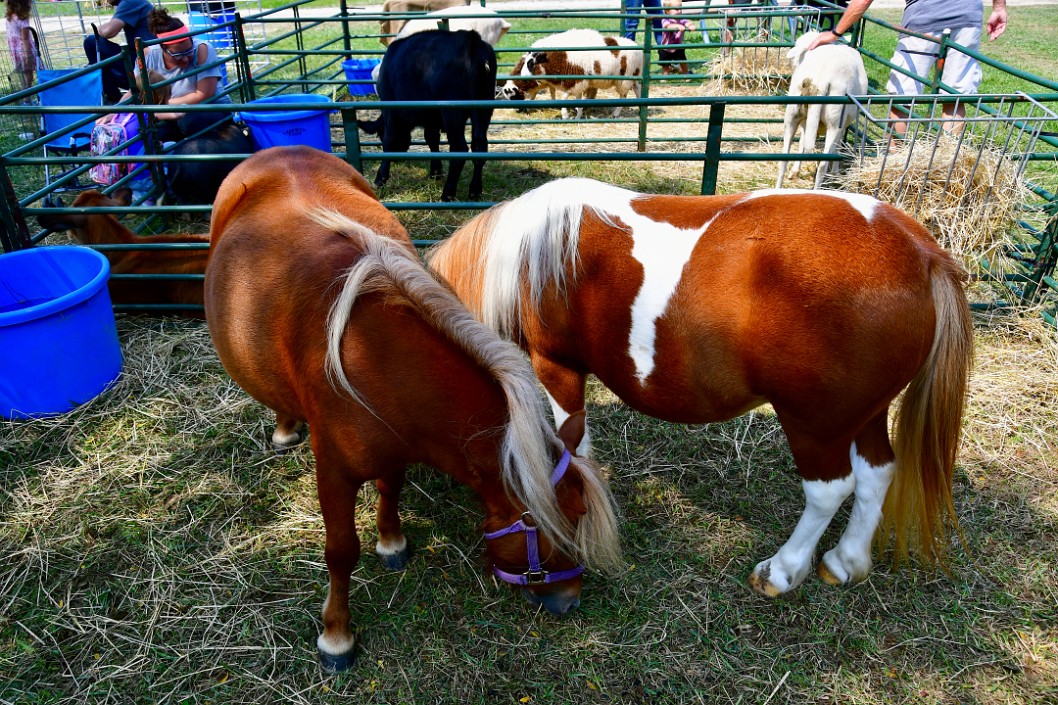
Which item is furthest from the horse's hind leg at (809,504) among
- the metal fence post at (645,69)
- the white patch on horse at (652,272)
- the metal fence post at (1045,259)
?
the metal fence post at (645,69)

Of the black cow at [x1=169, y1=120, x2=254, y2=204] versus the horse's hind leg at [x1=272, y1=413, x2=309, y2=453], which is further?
the black cow at [x1=169, y1=120, x2=254, y2=204]

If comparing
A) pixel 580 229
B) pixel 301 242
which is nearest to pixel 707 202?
pixel 580 229

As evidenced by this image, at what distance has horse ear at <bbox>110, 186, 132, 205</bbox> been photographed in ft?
16.1

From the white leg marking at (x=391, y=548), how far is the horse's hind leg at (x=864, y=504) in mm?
1609

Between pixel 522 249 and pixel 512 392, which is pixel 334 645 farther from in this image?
pixel 522 249

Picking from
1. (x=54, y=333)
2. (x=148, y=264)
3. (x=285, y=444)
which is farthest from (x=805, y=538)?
(x=148, y=264)

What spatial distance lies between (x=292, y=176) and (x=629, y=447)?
1.92 metres

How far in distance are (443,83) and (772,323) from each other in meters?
4.65

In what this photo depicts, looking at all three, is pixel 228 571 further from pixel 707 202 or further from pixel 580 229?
pixel 707 202

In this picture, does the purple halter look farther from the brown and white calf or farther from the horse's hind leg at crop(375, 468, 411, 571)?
the brown and white calf

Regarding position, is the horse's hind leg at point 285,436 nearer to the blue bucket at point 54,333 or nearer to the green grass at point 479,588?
the green grass at point 479,588

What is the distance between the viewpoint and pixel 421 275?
6.73 ft

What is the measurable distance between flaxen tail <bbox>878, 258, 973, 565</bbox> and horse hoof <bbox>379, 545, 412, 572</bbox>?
182cm

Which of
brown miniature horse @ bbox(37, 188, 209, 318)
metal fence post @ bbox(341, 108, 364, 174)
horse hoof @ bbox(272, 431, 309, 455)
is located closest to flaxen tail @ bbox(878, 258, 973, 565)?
horse hoof @ bbox(272, 431, 309, 455)
